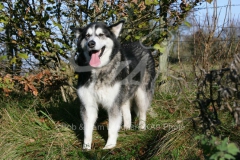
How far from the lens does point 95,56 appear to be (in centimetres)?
432

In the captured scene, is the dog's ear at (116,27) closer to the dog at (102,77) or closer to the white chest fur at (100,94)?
the dog at (102,77)

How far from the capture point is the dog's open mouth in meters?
4.30

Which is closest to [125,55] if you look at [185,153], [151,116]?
[151,116]

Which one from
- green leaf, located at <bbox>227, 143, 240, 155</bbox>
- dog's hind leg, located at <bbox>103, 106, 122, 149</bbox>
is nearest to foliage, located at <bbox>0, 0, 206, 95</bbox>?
dog's hind leg, located at <bbox>103, 106, 122, 149</bbox>

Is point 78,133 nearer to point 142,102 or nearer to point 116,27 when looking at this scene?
point 142,102

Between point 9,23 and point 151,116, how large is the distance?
260 centimetres

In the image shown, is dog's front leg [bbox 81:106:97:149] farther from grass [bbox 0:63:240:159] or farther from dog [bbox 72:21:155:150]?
grass [bbox 0:63:240:159]

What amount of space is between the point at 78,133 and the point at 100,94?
2.77 feet

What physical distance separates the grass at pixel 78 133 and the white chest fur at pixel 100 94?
22.6 inches

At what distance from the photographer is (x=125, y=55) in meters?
4.85

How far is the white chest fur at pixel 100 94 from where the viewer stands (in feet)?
13.9

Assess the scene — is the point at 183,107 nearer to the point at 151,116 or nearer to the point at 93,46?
the point at 151,116

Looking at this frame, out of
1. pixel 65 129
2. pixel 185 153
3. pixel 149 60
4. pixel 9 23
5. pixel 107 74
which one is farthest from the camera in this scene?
pixel 149 60

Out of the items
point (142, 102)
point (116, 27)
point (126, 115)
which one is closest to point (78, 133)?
point (126, 115)
